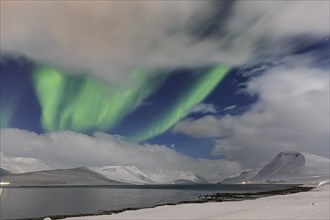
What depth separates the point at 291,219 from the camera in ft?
88.4

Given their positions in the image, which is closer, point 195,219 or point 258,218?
point 258,218

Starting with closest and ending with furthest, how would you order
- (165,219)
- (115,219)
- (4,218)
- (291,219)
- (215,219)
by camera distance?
(291,219), (215,219), (165,219), (115,219), (4,218)

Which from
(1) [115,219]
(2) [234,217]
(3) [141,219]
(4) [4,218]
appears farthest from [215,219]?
(4) [4,218]

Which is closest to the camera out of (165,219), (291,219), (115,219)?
(291,219)

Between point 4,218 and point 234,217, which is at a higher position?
point 234,217

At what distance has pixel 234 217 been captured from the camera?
99.9ft

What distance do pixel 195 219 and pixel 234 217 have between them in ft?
→ 12.1

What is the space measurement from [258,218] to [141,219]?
1206 centimetres

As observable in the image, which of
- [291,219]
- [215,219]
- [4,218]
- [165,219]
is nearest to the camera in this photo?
[291,219]

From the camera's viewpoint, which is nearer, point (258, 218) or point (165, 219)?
point (258, 218)

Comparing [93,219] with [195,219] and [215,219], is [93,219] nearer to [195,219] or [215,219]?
[195,219]

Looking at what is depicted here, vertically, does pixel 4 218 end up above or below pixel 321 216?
below

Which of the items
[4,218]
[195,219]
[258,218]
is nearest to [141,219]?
[195,219]

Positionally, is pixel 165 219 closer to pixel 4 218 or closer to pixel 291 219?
pixel 291 219
